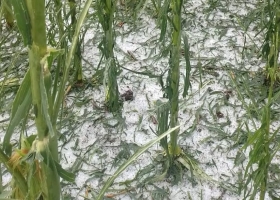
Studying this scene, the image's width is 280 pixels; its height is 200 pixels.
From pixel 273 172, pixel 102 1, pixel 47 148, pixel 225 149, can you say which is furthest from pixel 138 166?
pixel 47 148

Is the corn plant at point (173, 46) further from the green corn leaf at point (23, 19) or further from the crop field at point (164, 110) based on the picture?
the green corn leaf at point (23, 19)

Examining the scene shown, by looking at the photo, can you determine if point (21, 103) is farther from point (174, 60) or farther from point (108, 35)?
point (108, 35)

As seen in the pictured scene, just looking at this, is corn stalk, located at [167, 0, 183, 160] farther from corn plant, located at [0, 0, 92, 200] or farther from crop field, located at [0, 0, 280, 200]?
corn plant, located at [0, 0, 92, 200]

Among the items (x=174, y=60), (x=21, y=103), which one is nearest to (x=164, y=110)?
(x=174, y=60)

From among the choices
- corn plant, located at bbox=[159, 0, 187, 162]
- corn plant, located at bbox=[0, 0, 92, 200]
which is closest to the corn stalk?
corn plant, located at bbox=[159, 0, 187, 162]

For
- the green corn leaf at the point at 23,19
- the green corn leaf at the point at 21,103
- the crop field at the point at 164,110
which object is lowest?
the crop field at the point at 164,110

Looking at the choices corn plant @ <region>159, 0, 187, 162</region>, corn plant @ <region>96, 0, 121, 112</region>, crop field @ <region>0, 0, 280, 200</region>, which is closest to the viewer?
corn plant @ <region>159, 0, 187, 162</region>

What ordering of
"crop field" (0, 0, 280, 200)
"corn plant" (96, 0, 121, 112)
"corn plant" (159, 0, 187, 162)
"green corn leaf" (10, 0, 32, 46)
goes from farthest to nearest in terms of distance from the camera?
"corn plant" (96, 0, 121, 112), "crop field" (0, 0, 280, 200), "corn plant" (159, 0, 187, 162), "green corn leaf" (10, 0, 32, 46)

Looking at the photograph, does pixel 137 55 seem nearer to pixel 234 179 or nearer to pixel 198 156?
pixel 198 156

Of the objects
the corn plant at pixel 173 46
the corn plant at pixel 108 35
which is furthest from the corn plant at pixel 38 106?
the corn plant at pixel 108 35
